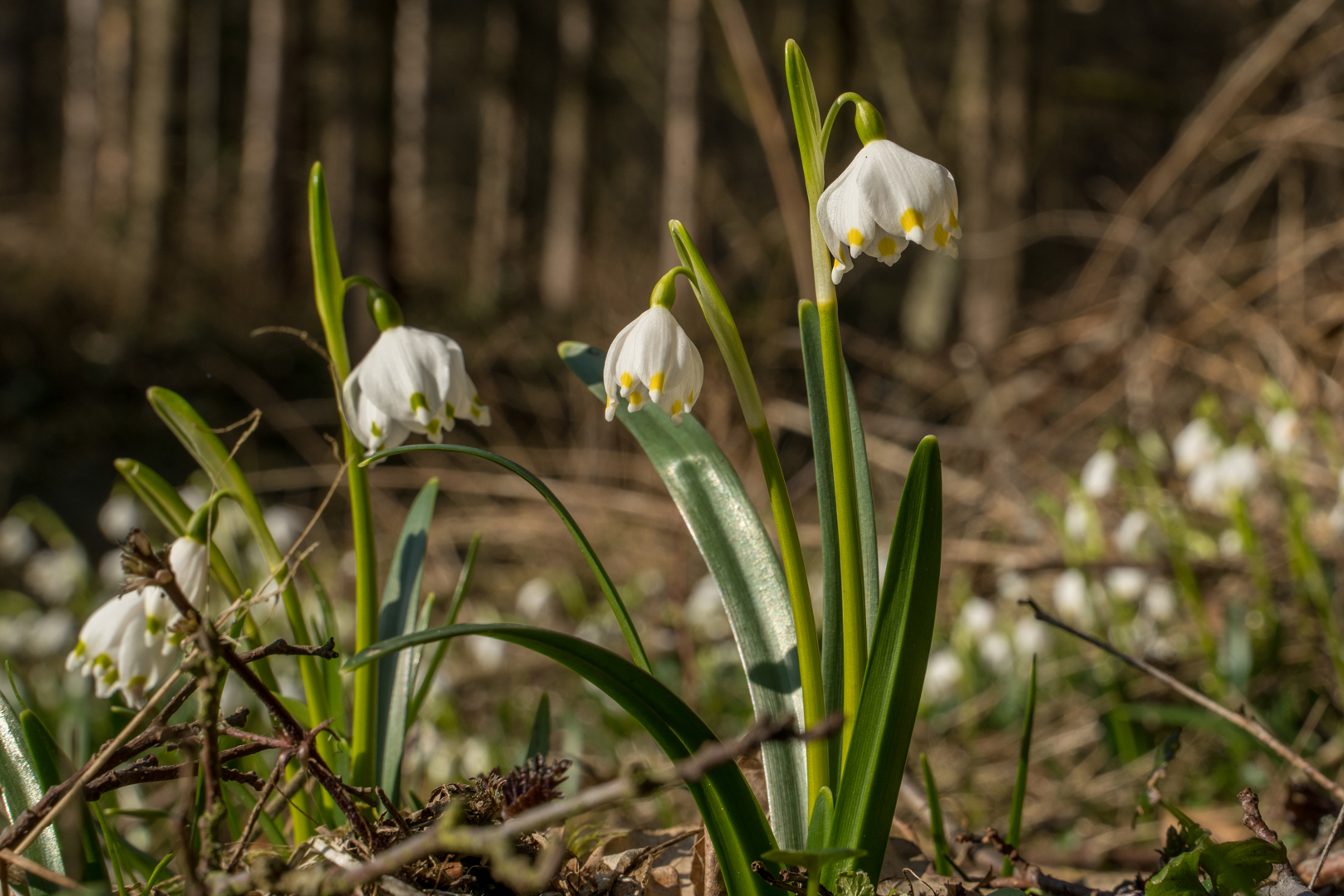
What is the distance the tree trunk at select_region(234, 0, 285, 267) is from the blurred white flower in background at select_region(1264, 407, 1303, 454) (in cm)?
956

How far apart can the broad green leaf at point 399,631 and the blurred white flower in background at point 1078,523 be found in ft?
6.62

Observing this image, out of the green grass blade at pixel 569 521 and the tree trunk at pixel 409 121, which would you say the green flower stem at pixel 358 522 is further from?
the tree trunk at pixel 409 121

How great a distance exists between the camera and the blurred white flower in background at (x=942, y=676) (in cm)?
296

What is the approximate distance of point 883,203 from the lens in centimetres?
86

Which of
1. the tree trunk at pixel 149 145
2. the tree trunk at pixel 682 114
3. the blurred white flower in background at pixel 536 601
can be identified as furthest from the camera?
the tree trunk at pixel 149 145

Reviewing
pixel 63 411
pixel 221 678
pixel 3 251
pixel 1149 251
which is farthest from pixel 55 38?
pixel 221 678

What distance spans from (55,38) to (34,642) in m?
20.9

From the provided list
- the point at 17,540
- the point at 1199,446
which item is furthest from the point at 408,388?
the point at 17,540

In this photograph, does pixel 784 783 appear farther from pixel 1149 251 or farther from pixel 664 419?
pixel 1149 251

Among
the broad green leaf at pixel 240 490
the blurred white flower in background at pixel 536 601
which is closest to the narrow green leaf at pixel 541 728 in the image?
the broad green leaf at pixel 240 490

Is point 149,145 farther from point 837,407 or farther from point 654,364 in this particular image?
point 837,407

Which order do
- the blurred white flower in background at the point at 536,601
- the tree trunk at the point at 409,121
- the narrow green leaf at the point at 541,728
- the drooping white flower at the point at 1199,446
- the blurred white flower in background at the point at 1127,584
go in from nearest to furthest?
the narrow green leaf at the point at 541,728
the drooping white flower at the point at 1199,446
the blurred white flower in background at the point at 1127,584
the blurred white flower in background at the point at 536,601
the tree trunk at the point at 409,121

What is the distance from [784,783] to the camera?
3.20 ft

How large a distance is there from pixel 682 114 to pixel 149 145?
6944 millimetres
